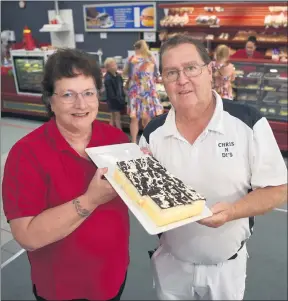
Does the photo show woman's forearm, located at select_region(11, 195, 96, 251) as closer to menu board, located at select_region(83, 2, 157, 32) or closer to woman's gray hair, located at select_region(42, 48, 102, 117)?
woman's gray hair, located at select_region(42, 48, 102, 117)

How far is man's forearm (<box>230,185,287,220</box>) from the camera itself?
102cm

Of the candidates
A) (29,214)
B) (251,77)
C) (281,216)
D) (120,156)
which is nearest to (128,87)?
(251,77)

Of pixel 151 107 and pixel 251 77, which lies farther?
pixel 251 77

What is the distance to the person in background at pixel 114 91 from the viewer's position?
3.71 metres

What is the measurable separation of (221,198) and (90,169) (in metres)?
0.46

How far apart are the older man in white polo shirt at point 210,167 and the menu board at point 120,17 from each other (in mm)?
5026

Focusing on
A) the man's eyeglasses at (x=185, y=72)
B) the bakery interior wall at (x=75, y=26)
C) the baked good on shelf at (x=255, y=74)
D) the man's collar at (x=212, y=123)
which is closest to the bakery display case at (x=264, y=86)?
the baked good on shelf at (x=255, y=74)

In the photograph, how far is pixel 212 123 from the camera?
1092 millimetres

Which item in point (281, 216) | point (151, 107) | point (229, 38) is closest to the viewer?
point (281, 216)

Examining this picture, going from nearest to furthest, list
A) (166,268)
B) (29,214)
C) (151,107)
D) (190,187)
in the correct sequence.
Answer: (29,214), (190,187), (166,268), (151,107)

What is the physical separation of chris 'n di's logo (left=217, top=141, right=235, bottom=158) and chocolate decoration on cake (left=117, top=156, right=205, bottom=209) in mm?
168

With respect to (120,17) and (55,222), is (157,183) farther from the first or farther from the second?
(120,17)

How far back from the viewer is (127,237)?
118cm

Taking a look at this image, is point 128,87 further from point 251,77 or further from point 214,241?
point 214,241
